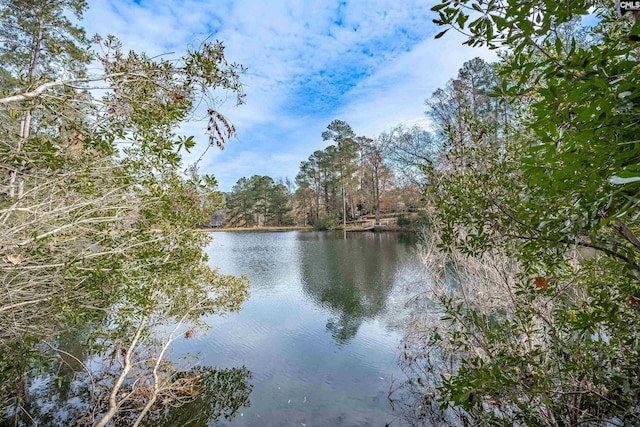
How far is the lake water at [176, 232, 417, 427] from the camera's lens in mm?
4492

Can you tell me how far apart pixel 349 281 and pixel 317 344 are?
4654 millimetres

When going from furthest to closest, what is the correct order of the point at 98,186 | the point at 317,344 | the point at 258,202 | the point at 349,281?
the point at 258,202 < the point at 349,281 < the point at 317,344 < the point at 98,186

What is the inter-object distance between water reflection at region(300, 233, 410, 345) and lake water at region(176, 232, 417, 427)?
0.11 feet

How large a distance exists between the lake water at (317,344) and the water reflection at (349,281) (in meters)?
0.03

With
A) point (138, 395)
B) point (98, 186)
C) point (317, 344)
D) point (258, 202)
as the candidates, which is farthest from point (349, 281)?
point (258, 202)

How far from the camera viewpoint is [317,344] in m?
6.64

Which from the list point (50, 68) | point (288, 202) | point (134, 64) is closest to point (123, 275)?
point (134, 64)

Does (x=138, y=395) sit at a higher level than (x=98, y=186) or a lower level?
lower

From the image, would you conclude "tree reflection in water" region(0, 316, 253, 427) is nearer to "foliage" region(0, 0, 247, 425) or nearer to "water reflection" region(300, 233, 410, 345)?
"foliage" region(0, 0, 247, 425)

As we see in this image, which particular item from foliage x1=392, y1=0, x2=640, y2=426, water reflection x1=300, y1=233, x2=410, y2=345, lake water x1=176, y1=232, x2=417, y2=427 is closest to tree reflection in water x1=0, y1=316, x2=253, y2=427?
lake water x1=176, y1=232, x2=417, y2=427

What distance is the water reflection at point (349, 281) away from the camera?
26.1ft

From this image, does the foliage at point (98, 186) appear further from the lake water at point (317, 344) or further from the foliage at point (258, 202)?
the foliage at point (258, 202)

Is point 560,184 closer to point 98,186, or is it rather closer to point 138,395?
point 98,186

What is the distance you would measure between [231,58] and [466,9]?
178 cm
